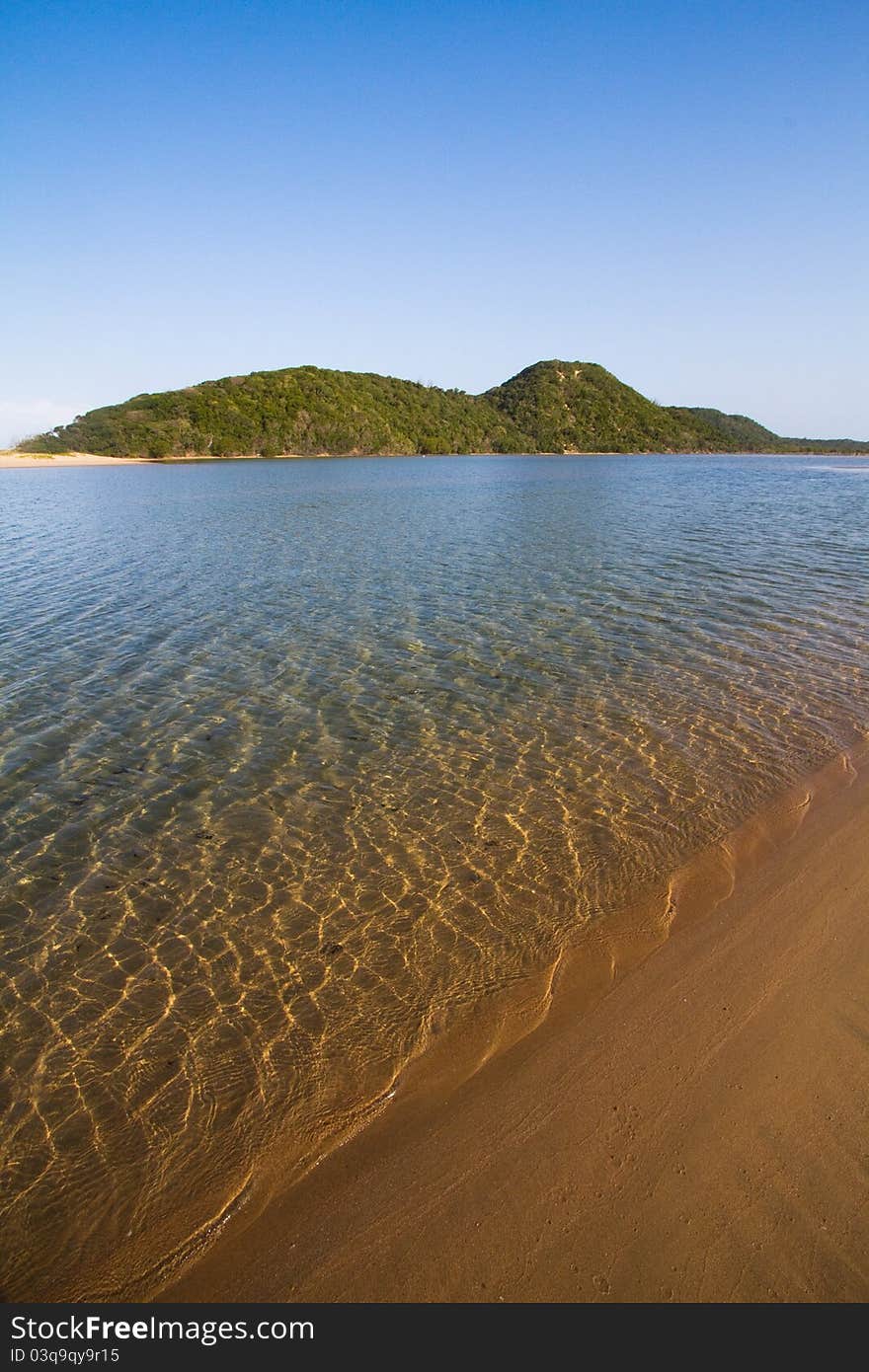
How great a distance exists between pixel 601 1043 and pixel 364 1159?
5.88 feet

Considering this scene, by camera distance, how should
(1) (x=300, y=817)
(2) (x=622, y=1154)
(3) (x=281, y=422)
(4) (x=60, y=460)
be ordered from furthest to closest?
1. (3) (x=281, y=422)
2. (4) (x=60, y=460)
3. (1) (x=300, y=817)
4. (2) (x=622, y=1154)

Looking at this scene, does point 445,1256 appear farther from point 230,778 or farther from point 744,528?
point 744,528

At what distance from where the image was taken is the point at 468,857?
701 cm

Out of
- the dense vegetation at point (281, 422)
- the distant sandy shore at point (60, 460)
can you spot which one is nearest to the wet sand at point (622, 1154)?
the distant sandy shore at point (60, 460)

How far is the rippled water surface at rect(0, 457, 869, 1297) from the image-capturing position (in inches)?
173

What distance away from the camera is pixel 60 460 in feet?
364

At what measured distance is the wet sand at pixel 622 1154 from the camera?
342 cm
